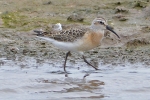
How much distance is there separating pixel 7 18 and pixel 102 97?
19.9ft

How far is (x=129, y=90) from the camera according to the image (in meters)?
9.06

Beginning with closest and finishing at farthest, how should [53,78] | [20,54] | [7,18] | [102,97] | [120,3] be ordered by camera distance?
[102,97] < [53,78] < [20,54] < [7,18] < [120,3]

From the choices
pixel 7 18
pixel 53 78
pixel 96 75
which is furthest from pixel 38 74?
pixel 7 18

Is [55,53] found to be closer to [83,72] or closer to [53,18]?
[83,72]

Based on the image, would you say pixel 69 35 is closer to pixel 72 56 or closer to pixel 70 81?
pixel 72 56

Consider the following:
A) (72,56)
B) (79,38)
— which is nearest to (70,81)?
(79,38)

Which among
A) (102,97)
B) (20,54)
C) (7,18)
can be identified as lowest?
(102,97)

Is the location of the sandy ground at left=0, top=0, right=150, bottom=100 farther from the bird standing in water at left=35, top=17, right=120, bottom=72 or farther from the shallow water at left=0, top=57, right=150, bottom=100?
the bird standing in water at left=35, top=17, right=120, bottom=72

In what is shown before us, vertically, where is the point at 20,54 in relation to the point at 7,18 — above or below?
below

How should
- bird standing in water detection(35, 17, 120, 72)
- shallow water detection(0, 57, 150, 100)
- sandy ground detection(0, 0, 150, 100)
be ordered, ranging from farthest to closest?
bird standing in water detection(35, 17, 120, 72) < sandy ground detection(0, 0, 150, 100) < shallow water detection(0, 57, 150, 100)

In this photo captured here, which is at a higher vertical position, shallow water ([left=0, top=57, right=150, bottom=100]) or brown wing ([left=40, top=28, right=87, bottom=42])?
brown wing ([left=40, top=28, right=87, bottom=42])

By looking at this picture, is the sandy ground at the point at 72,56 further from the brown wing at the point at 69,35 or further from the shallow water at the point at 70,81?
the brown wing at the point at 69,35

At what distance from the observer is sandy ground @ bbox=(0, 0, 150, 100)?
9.03m

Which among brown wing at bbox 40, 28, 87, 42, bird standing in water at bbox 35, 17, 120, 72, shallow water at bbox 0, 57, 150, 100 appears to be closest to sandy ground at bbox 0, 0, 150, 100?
shallow water at bbox 0, 57, 150, 100
